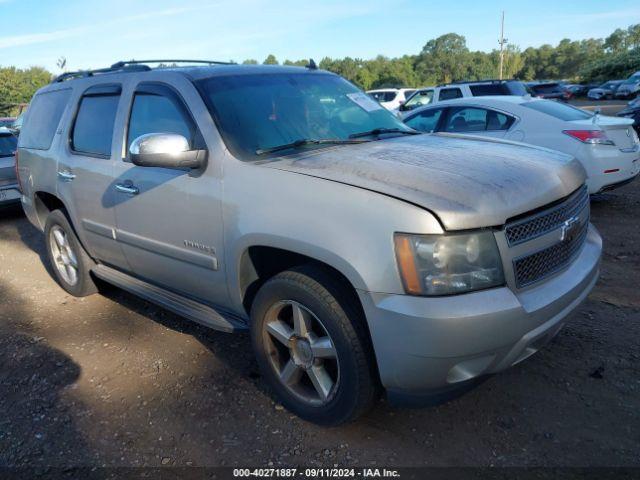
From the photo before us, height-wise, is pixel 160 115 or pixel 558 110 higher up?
pixel 160 115

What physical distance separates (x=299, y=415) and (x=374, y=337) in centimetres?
82

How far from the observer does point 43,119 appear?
4.82 metres

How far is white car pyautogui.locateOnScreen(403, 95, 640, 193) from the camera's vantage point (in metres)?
6.40

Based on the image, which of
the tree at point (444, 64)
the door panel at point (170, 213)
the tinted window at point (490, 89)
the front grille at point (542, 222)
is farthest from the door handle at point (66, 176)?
the tree at point (444, 64)

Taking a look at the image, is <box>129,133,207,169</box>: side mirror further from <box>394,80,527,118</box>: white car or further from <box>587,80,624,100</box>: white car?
<box>587,80,624,100</box>: white car

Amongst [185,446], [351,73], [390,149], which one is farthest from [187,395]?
[351,73]

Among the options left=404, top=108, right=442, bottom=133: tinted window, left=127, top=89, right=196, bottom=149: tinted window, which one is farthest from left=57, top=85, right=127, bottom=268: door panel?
left=404, top=108, right=442, bottom=133: tinted window

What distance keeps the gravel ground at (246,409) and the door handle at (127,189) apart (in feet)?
3.76

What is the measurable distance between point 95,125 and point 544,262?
336cm

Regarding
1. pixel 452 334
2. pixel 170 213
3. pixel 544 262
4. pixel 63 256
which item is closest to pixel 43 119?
pixel 63 256

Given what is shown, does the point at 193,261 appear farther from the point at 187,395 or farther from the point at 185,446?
the point at 185,446

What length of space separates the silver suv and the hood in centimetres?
1

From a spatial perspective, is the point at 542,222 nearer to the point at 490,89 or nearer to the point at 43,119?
the point at 43,119

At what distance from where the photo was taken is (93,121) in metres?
4.04
